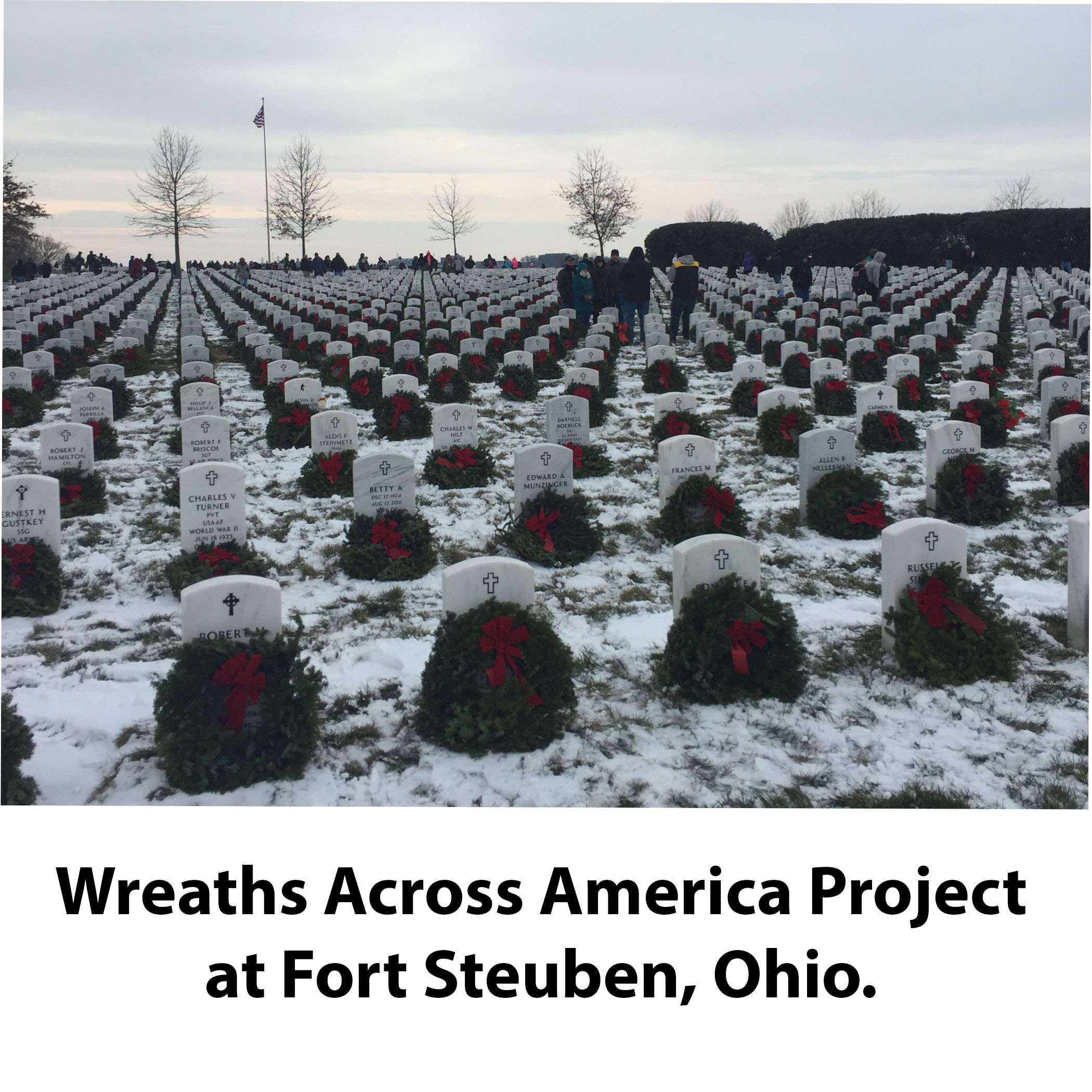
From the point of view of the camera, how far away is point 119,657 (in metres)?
6.39

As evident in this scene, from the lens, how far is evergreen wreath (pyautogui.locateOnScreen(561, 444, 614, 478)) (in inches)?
410

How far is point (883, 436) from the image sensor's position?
1116cm

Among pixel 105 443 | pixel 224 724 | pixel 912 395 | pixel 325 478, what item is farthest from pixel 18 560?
pixel 912 395

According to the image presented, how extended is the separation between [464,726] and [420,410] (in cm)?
765

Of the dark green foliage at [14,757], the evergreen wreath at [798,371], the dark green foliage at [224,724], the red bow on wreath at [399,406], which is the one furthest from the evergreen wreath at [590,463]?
the dark green foliage at [14,757]

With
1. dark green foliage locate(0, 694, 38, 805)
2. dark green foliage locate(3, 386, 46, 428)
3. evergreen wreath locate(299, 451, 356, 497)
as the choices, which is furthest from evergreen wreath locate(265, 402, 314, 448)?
dark green foliage locate(0, 694, 38, 805)

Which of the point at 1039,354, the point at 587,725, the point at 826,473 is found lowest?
the point at 587,725

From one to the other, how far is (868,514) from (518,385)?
7.22m

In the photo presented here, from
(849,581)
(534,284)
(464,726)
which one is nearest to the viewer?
(464,726)

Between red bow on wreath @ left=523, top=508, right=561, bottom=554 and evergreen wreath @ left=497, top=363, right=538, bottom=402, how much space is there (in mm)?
6652

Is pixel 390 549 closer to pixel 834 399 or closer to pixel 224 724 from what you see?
pixel 224 724

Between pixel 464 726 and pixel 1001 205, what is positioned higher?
pixel 1001 205

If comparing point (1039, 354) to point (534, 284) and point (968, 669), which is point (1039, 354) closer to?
point (968, 669)

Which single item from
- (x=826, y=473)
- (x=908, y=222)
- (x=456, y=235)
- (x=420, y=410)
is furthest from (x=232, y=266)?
(x=826, y=473)
